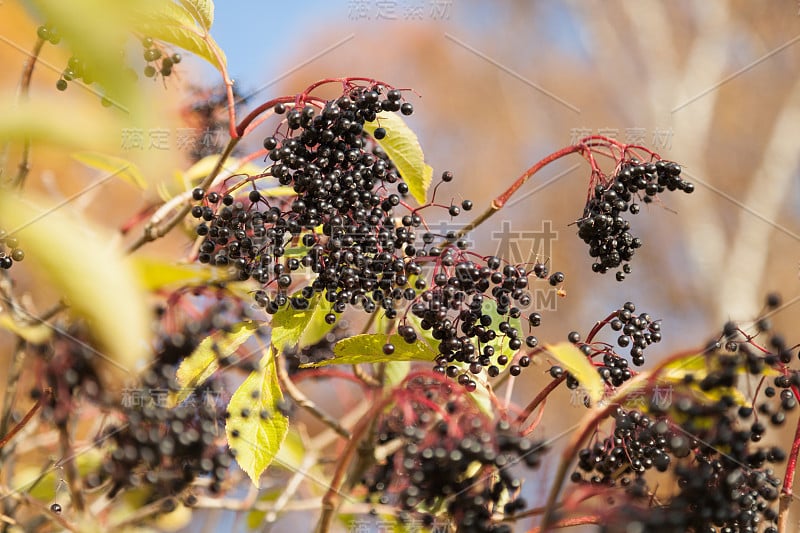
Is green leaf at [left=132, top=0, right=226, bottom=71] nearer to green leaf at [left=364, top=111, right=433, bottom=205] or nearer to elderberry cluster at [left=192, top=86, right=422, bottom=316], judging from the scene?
elderberry cluster at [left=192, top=86, right=422, bottom=316]

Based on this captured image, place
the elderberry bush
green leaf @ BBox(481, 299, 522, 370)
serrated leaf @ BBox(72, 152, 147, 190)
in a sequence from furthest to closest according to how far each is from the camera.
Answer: serrated leaf @ BBox(72, 152, 147, 190), green leaf @ BBox(481, 299, 522, 370), the elderberry bush

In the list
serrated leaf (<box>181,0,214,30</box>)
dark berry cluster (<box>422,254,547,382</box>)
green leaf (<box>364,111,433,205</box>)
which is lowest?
dark berry cluster (<box>422,254,547,382</box>)

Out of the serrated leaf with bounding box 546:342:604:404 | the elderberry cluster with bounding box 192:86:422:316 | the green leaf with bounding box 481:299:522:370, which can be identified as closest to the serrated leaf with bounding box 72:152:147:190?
the elderberry cluster with bounding box 192:86:422:316

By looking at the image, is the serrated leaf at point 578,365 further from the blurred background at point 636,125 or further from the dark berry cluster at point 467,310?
the blurred background at point 636,125

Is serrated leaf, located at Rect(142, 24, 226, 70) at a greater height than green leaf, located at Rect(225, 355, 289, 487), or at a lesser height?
greater

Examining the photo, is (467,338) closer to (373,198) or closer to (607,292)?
(373,198)

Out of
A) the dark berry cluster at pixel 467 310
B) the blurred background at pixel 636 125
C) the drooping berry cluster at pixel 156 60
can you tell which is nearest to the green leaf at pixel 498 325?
the dark berry cluster at pixel 467 310

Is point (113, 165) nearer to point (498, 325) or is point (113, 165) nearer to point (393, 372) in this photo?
point (393, 372)
